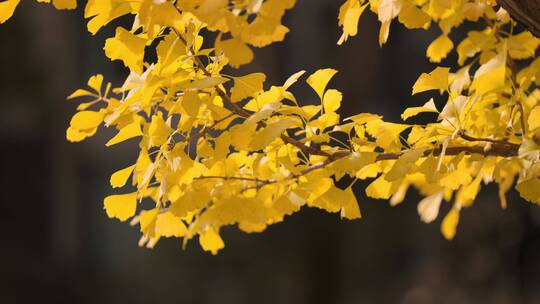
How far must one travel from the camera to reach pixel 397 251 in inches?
114

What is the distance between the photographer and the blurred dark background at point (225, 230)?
284 cm

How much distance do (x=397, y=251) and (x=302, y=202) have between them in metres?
2.10

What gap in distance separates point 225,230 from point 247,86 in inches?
83.4

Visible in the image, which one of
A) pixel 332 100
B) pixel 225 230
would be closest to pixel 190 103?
pixel 332 100

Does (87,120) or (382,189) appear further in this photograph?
(382,189)

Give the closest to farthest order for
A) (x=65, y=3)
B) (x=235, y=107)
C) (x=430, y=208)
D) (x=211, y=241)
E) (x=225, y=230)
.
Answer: (x=65, y=3) → (x=235, y=107) → (x=211, y=241) → (x=430, y=208) → (x=225, y=230)

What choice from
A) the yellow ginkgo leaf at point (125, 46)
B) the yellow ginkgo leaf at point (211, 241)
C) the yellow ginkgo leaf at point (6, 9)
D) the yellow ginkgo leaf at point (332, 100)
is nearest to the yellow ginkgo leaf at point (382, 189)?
the yellow ginkgo leaf at point (332, 100)

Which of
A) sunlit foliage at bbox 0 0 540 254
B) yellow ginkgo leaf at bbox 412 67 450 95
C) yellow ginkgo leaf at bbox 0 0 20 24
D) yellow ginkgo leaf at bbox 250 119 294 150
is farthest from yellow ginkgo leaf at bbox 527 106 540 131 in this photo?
yellow ginkgo leaf at bbox 0 0 20 24

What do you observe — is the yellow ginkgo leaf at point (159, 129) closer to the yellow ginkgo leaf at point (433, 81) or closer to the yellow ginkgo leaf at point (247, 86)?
the yellow ginkgo leaf at point (247, 86)

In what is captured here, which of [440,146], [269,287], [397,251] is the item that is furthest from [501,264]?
[440,146]

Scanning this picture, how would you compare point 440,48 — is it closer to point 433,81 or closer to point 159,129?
point 433,81

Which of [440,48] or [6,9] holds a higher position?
[6,9]

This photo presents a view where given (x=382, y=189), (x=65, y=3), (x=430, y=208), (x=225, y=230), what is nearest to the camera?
(x=65, y=3)

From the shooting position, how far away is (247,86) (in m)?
0.81
